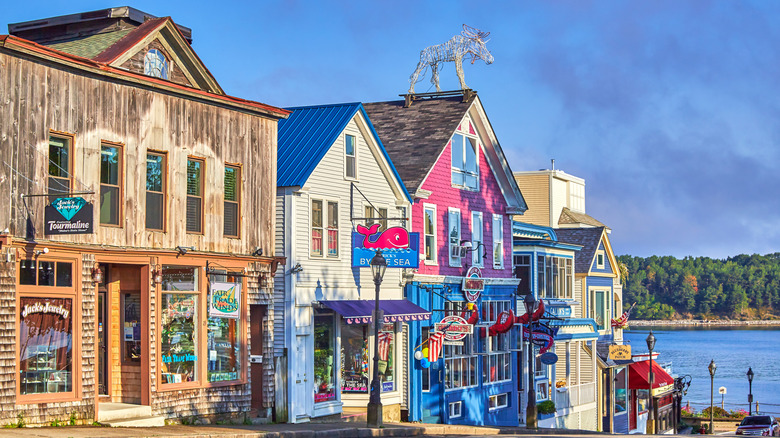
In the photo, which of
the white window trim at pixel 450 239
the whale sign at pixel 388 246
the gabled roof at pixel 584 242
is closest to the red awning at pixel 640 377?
the gabled roof at pixel 584 242

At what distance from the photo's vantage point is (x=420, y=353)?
33000mm

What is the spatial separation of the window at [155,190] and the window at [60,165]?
2.39 meters

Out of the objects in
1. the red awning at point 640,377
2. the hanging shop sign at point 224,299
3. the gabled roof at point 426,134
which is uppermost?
the gabled roof at point 426,134

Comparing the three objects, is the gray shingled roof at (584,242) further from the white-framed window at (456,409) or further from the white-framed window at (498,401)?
the white-framed window at (456,409)

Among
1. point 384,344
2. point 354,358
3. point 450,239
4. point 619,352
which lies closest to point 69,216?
point 354,358

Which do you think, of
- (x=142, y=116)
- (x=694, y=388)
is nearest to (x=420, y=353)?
(x=142, y=116)

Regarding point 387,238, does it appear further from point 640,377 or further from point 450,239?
point 640,377

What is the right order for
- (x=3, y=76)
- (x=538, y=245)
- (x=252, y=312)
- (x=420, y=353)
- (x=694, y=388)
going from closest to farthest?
(x=3, y=76)
(x=252, y=312)
(x=420, y=353)
(x=538, y=245)
(x=694, y=388)

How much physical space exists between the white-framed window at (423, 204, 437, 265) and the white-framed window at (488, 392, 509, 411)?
21.8 ft

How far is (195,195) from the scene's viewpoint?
975 inches

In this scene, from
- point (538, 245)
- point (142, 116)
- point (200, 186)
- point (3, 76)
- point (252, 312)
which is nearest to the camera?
point (3, 76)

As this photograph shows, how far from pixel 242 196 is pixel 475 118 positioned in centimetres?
1466

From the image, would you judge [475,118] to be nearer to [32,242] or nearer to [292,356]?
[292,356]

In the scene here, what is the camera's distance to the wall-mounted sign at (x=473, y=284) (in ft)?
119
